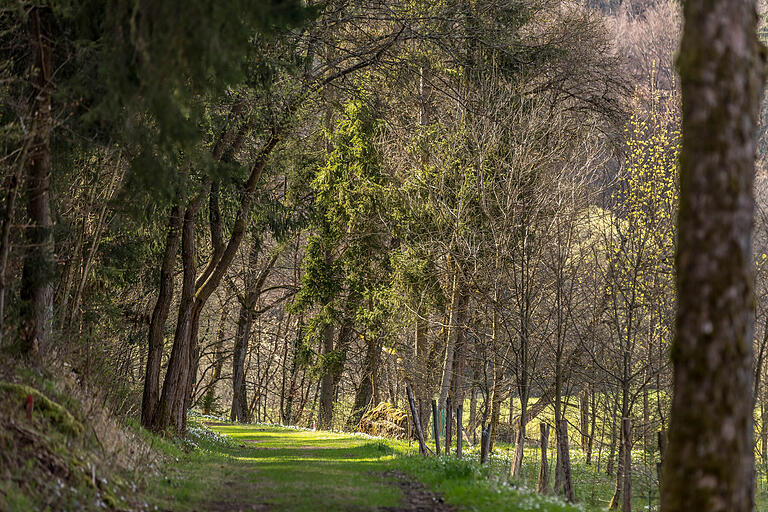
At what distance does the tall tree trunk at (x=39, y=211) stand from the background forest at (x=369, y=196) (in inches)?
1.5

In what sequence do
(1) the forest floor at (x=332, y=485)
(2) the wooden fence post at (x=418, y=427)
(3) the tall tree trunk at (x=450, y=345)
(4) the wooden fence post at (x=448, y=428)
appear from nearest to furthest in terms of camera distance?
(1) the forest floor at (x=332, y=485), (2) the wooden fence post at (x=418, y=427), (4) the wooden fence post at (x=448, y=428), (3) the tall tree trunk at (x=450, y=345)

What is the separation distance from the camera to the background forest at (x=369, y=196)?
9867 millimetres

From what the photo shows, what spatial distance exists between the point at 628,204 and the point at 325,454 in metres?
10.2

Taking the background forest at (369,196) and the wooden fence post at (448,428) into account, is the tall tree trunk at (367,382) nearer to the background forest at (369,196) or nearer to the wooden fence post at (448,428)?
the background forest at (369,196)

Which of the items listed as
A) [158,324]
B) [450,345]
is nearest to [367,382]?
[450,345]

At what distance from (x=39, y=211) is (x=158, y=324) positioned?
786cm

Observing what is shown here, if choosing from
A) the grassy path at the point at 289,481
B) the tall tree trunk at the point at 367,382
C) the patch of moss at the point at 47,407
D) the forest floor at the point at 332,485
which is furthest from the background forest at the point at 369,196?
the forest floor at the point at 332,485

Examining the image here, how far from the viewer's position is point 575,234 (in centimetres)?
2066

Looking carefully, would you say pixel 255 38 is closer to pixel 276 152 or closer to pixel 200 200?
pixel 200 200

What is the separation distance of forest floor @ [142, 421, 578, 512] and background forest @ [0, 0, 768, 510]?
216cm

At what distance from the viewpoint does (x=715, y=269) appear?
18.5ft

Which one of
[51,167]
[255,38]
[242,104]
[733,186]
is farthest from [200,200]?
[733,186]

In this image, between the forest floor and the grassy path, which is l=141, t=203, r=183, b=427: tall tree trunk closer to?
the forest floor

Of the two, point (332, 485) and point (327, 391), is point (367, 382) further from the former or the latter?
A: point (332, 485)
